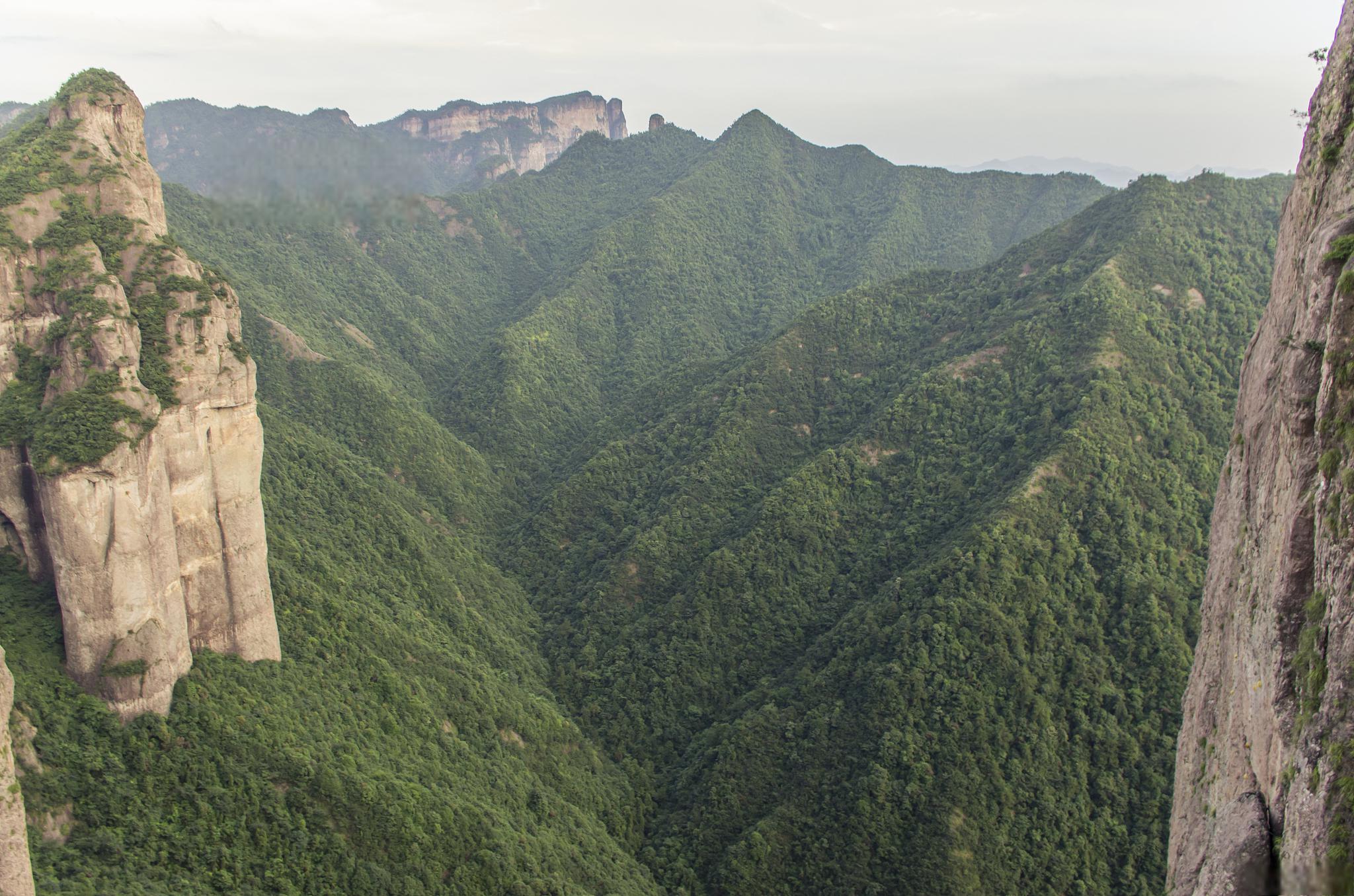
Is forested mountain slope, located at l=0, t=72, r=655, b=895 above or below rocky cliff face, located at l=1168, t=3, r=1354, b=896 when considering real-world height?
below

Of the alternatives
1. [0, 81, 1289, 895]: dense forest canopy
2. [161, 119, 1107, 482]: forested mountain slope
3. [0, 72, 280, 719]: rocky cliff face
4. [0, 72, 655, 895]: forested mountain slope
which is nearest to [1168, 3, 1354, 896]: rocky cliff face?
[0, 72, 655, 895]: forested mountain slope

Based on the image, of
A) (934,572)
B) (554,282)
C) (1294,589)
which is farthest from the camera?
(554,282)

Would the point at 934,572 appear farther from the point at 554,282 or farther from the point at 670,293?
the point at 554,282

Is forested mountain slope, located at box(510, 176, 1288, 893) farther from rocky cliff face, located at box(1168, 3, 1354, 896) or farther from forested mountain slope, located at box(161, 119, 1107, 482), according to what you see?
rocky cliff face, located at box(1168, 3, 1354, 896)

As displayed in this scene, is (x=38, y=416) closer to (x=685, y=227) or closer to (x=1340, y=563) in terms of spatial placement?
(x=1340, y=563)

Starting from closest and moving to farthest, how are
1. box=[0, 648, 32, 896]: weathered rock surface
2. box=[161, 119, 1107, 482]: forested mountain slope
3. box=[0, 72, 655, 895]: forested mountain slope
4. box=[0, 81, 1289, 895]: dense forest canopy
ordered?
box=[0, 648, 32, 896]: weathered rock surface
box=[0, 72, 655, 895]: forested mountain slope
box=[0, 81, 1289, 895]: dense forest canopy
box=[161, 119, 1107, 482]: forested mountain slope

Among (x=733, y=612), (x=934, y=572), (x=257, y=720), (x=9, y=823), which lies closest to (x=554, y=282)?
(x=733, y=612)

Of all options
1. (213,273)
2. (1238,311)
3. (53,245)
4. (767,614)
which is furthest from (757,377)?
(53,245)
